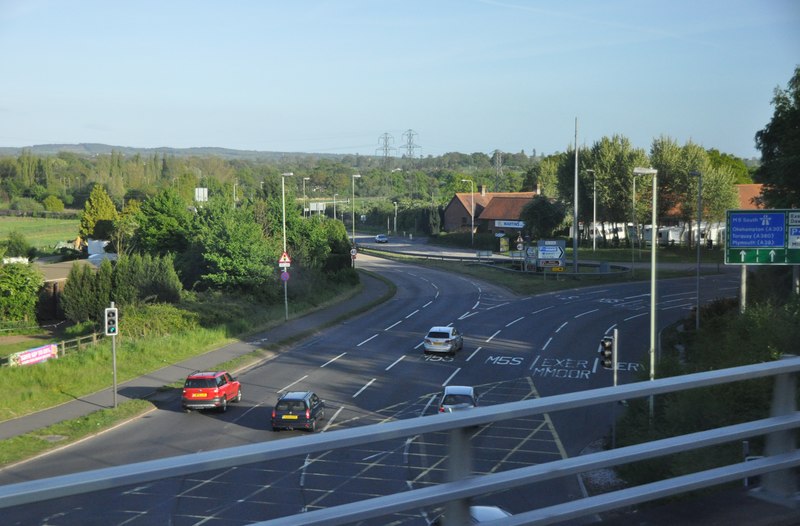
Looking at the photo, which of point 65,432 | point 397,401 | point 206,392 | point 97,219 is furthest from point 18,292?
point 97,219

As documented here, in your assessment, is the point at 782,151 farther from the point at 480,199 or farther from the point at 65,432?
the point at 480,199

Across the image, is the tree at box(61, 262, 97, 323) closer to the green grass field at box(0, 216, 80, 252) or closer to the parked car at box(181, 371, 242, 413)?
the parked car at box(181, 371, 242, 413)

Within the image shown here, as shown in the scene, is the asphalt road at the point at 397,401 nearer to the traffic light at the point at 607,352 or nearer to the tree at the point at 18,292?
the traffic light at the point at 607,352

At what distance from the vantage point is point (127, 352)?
31.0m

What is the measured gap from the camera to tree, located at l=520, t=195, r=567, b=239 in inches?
3162

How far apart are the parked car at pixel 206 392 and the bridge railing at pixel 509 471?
20944 millimetres

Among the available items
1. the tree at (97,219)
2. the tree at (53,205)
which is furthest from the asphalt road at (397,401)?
the tree at (53,205)

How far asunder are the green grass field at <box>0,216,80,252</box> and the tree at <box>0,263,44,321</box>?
53.9 meters

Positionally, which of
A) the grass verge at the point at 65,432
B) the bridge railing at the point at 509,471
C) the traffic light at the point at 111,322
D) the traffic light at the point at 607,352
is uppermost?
the bridge railing at the point at 509,471

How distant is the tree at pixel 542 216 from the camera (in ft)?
263

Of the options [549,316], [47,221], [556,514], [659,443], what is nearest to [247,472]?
[556,514]

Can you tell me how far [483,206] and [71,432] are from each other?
84.3 meters

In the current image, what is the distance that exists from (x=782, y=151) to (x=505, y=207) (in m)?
62.3

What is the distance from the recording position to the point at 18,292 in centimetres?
4831
